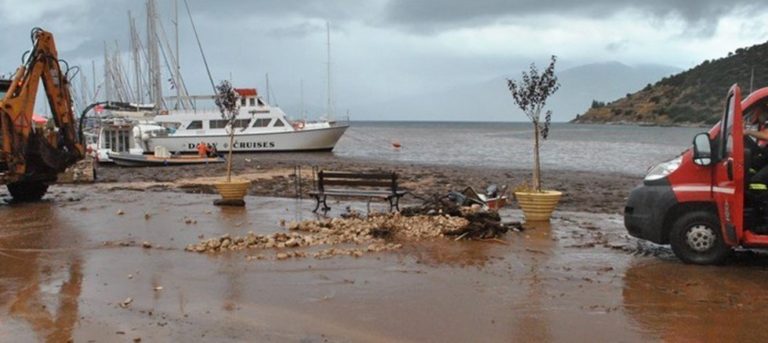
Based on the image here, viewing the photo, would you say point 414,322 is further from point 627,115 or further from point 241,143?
point 627,115

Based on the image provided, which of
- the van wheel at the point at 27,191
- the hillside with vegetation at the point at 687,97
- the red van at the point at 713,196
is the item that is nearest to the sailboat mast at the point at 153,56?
A: the van wheel at the point at 27,191

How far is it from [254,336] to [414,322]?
1408mm

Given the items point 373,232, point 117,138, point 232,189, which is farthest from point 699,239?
point 117,138

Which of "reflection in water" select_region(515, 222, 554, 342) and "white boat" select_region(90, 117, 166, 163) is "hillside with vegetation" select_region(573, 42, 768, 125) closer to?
"white boat" select_region(90, 117, 166, 163)

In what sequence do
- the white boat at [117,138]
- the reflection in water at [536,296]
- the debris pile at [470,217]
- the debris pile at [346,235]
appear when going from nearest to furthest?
the reflection in water at [536,296], the debris pile at [346,235], the debris pile at [470,217], the white boat at [117,138]

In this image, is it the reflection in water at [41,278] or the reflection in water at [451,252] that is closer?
Result: the reflection in water at [41,278]

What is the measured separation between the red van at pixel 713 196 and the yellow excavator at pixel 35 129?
13034 mm

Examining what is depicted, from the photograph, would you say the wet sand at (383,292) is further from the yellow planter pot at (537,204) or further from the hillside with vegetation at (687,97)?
the hillside with vegetation at (687,97)

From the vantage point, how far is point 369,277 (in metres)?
7.80

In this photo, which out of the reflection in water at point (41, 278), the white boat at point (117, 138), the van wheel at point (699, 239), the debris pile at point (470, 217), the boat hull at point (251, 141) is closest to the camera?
the reflection in water at point (41, 278)

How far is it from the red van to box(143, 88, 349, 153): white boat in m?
42.2

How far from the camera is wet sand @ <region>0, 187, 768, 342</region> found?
5812 millimetres

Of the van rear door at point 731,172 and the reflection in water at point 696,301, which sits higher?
the van rear door at point 731,172

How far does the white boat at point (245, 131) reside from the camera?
48906 millimetres
